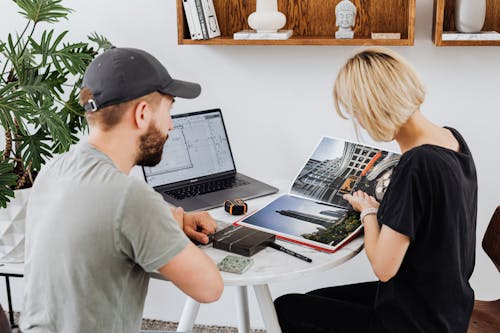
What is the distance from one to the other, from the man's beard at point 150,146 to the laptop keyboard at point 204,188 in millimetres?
633

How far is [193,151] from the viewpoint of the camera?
91.2 inches

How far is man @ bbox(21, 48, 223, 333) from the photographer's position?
4.33 ft

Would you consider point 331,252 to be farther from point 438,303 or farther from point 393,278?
point 438,303

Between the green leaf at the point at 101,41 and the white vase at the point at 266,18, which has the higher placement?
the white vase at the point at 266,18

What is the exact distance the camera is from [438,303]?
1711 millimetres

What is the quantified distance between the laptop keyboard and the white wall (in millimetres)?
437

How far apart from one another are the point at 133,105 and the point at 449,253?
82 cm

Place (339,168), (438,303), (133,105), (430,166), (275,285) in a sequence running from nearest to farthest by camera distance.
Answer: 1. (133,105)
2. (430,166)
3. (438,303)
4. (339,168)
5. (275,285)

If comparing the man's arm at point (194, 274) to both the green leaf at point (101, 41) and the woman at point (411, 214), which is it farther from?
the green leaf at point (101, 41)

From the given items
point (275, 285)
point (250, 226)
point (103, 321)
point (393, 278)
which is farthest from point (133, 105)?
point (275, 285)

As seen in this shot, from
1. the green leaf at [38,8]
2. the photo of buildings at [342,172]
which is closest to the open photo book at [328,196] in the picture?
the photo of buildings at [342,172]

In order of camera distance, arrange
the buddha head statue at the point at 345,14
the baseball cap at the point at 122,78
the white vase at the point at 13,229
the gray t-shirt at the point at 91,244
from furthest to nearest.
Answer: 1. the buddha head statue at the point at 345,14
2. the white vase at the point at 13,229
3. the baseball cap at the point at 122,78
4. the gray t-shirt at the point at 91,244

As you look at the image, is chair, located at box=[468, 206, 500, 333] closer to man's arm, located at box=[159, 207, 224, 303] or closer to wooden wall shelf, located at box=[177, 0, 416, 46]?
wooden wall shelf, located at box=[177, 0, 416, 46]

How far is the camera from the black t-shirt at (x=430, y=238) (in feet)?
5.27
